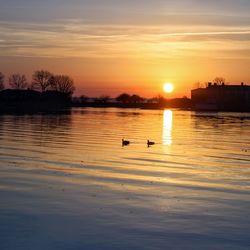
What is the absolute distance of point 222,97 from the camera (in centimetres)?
17662

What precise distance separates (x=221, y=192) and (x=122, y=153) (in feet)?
38.8

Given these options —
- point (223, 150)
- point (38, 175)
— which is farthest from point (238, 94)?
point (38, 175)

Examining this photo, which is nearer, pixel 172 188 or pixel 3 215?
pixel 3 215

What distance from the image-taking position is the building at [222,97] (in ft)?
541

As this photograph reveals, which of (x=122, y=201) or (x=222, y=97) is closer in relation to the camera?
(x=122, y=201)

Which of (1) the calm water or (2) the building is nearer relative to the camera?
(1) the calm water

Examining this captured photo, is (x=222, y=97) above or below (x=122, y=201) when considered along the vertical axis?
above

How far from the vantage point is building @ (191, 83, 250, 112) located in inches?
6486

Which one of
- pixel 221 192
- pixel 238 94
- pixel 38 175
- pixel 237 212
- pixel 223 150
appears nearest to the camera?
pixel 237 212

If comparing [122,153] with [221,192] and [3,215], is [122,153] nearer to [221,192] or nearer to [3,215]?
[221,192]

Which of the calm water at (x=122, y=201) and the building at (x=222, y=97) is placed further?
the building at (x=222, y=97)

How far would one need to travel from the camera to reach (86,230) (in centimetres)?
1133

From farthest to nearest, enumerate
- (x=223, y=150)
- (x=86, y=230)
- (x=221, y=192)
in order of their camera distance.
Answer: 1. (x=223, y=150)
2. (x=221, y=192)
3. (x=86, y=230)

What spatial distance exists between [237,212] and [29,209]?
5.31 m
